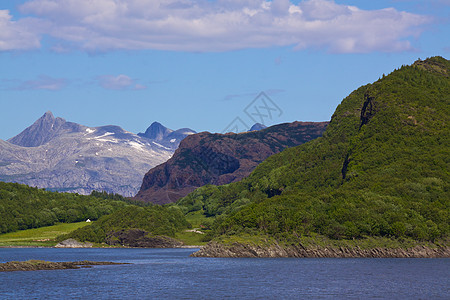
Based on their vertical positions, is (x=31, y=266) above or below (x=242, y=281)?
above

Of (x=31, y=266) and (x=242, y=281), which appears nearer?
(x=242, y=281)

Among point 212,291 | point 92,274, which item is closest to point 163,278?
point 92,274

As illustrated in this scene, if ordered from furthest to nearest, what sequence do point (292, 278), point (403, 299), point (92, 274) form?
1. point (92, 274)
2. point (292, 278)
3. point (403, 299)

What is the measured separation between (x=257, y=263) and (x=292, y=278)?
4411 cm

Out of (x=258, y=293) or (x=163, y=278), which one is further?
(x=163, y=278)

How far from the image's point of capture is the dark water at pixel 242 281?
399 ft

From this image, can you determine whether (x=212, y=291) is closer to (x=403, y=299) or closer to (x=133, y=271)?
(x=403, y=299)

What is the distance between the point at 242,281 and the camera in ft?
470

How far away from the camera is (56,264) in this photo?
173875 mm

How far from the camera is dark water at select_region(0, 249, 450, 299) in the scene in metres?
122

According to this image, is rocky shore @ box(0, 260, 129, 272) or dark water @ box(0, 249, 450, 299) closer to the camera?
dark water @ box(0, 249, 450, 299)

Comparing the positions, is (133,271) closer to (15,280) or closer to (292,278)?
(15,280)

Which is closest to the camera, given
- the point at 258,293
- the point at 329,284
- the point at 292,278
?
the point at 258,293

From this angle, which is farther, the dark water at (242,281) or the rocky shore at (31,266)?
the rocky shore at (31,266)
